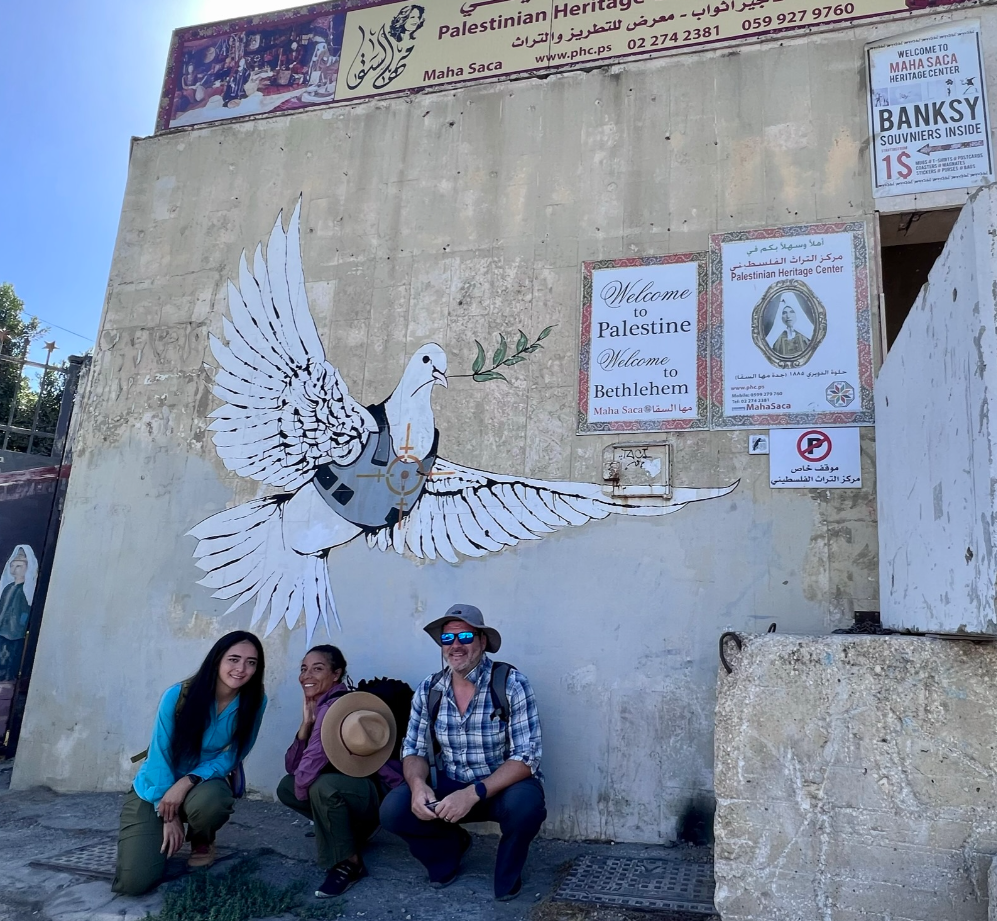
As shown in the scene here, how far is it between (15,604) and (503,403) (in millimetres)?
4231

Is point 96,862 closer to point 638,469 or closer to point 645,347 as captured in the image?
point 638,469

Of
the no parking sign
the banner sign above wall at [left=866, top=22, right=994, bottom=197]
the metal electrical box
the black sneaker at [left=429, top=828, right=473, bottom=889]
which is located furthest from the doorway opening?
the black sneaker at [left=429, top=828, right=473, bottom=889]

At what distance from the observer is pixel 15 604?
6383 mm

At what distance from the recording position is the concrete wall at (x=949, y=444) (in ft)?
8.30

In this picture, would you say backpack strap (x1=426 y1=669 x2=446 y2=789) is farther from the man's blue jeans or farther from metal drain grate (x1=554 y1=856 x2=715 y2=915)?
metal drain grate (x1=554 y1=856 x2=715 y2=915)

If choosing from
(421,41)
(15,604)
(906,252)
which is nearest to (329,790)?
(15,604)

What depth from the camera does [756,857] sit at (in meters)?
2.96

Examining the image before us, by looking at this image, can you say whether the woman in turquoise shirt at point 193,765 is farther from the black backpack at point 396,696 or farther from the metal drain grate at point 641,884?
the metal drain grate at point 641,884

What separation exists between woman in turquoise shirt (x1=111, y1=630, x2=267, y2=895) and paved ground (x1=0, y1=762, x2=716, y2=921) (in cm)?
16

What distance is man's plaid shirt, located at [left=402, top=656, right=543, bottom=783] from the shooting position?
3824 millimetres

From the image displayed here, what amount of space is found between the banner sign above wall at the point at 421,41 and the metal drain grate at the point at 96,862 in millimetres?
5220

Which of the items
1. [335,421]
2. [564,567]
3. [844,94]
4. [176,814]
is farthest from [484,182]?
[176,814]

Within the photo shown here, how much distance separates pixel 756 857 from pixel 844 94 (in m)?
4.41

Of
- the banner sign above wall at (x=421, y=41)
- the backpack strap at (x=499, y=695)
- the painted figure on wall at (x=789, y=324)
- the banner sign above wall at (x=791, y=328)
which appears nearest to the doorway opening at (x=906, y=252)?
the banner sign above wall at (x=791, y=328)
